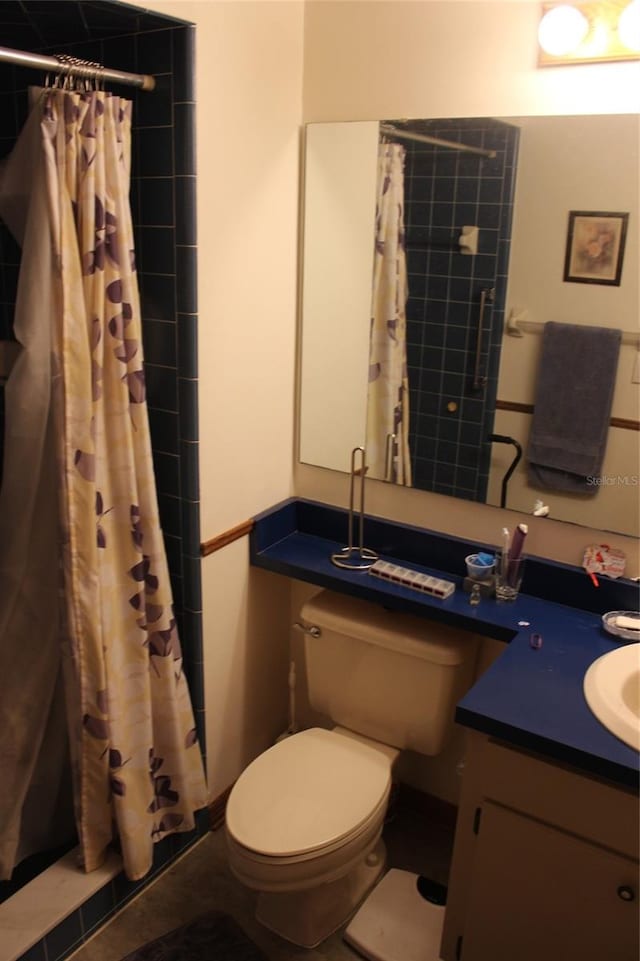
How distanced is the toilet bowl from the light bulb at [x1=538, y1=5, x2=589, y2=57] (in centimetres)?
165

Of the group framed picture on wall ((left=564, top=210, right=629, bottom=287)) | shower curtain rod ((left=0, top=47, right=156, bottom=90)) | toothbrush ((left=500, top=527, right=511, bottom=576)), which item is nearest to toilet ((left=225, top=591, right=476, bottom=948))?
toothbrush ((left=500, top=527, right=511, bottom=576))

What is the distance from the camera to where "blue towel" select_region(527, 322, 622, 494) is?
5.68 ft

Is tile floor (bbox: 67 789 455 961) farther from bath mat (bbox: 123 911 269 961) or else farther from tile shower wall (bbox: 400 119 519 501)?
tile shower wall (bbox: 400 119 519 501)

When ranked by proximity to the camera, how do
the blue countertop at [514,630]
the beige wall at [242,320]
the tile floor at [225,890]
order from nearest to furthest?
the blue countertop at [514,630] < the beige wall at [242,320] < the tile floor at [225,890]

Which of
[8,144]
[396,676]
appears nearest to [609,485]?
[396,676]

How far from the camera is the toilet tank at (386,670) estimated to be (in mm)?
1919

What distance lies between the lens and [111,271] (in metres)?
1.65

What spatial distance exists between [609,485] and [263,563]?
921 millimetres

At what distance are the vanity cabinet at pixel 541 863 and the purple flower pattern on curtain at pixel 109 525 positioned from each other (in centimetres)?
77

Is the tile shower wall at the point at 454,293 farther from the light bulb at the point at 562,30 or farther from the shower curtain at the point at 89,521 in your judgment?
the shower curtain at the point at 89,521

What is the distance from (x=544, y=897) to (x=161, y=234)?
1.61 meters

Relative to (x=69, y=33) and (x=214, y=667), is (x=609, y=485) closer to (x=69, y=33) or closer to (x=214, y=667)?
(x=214, y=667)

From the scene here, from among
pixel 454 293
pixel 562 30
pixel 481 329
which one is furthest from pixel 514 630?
pixel 562 30
